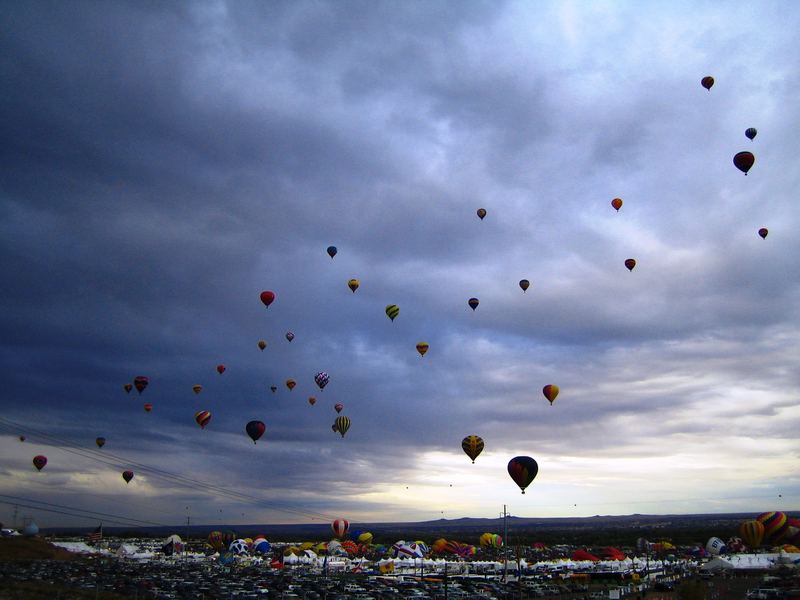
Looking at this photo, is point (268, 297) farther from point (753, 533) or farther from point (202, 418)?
point (753, 533)

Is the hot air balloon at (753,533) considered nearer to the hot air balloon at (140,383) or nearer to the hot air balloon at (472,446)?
the hot air balloon at (472,446)

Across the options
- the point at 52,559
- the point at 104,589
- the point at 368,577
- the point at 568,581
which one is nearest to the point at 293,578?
the point at 368,577

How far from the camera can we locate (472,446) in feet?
147

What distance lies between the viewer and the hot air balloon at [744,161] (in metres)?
36.5

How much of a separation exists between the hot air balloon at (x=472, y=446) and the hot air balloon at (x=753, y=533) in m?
26.7

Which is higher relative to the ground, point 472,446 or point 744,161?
point 744,161

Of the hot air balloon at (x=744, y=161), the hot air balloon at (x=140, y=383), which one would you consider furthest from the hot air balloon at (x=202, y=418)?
the hot air balloon at (x=744, y=161)

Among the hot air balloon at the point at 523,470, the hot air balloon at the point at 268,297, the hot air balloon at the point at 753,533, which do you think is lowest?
the hot air balloon at the point at 753,533

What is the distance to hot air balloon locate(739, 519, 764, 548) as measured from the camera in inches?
2099

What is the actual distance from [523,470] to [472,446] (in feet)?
18.6

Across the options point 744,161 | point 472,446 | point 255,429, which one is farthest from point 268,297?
point 744,161

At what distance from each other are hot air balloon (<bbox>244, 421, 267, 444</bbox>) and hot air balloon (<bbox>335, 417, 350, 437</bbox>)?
18.4 ft

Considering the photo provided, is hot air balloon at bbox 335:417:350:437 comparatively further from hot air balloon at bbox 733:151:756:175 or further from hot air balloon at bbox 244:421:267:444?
hot air balloon at bbox 733:151:756:175

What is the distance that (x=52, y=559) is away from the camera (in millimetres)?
72625
